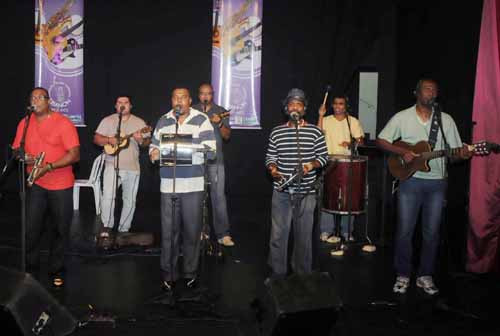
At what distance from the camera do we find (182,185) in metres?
5.08

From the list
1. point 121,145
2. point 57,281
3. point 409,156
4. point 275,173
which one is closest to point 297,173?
point 275,173

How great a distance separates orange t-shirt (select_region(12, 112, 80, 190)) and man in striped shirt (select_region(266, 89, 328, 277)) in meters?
1.91

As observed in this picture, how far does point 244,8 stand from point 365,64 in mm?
2214

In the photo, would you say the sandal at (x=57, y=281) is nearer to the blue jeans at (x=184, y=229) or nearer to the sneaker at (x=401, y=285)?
the blue jeans at (x=184, y=229)

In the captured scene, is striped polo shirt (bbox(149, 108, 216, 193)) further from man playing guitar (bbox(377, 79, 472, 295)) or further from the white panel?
the white panel

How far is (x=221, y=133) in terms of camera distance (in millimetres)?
6867

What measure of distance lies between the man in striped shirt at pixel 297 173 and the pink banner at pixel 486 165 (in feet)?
5.87

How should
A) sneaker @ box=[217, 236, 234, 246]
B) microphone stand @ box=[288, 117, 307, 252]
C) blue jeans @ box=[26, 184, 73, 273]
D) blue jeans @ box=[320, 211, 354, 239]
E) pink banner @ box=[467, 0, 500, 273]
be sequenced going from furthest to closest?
blue jeans @ box=[320, 211, 354, 239]
sneaker @ box=[217, 236, 234, 246]
pink banner @ box=[467, 0, 500, 273]
blue jeans @ box=[26, 184, 73, 273]
microphone stand @ box=[288, 117, 307, 252]

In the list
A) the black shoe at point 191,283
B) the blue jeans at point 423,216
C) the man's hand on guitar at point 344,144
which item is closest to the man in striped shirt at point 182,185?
the black shoe at point 191,283

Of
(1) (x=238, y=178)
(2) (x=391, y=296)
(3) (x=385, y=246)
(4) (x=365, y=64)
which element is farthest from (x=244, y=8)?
(2) (x=391, y=296)

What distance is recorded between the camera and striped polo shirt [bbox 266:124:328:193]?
5.09 m

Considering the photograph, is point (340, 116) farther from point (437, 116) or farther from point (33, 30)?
point (33, 30)

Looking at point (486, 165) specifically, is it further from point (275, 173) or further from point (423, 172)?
point (275, 173)

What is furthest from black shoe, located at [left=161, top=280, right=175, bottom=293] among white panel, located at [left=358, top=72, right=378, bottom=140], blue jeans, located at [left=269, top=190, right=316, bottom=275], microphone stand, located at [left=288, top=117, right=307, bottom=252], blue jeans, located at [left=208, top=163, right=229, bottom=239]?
white panel, located at [left=358, top=72, right=378, bottom=140]
